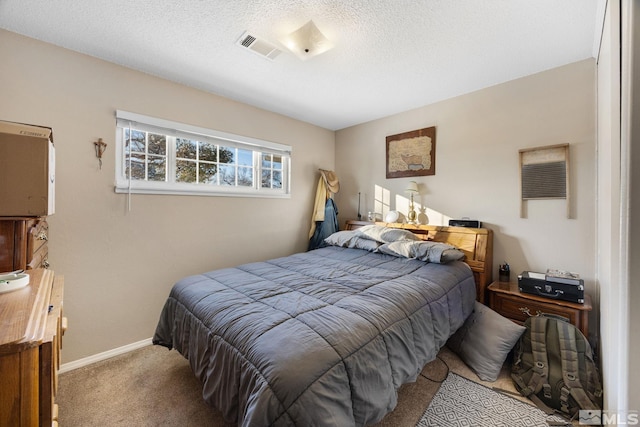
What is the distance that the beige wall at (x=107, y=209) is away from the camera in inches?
78.7

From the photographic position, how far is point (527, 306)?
2.16m

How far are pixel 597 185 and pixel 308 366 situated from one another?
8.87 ft

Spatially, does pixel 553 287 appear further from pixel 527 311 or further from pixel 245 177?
pixel 245 177

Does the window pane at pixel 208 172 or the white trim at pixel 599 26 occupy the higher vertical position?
the white trim at pixel 599 26

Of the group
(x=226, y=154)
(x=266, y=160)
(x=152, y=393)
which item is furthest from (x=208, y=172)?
(x=152, y=393)

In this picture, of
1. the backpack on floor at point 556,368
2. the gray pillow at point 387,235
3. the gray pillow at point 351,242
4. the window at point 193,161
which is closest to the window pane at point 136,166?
the window at point 193,161

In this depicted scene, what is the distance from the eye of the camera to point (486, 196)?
9.07 ft

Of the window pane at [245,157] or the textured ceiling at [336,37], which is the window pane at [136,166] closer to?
the textured ceiling at [336,37]

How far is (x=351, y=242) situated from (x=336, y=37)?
2042 mm

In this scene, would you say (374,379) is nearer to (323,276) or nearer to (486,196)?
(323,276)

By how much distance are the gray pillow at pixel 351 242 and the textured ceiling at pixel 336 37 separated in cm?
166

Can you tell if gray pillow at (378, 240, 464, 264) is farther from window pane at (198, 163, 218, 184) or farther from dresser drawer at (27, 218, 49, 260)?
dresser drawer at (27, 218, 49, 260)

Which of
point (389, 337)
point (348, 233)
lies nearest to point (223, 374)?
point (389, 337)

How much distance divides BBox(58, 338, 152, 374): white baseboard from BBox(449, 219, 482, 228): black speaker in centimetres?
332
